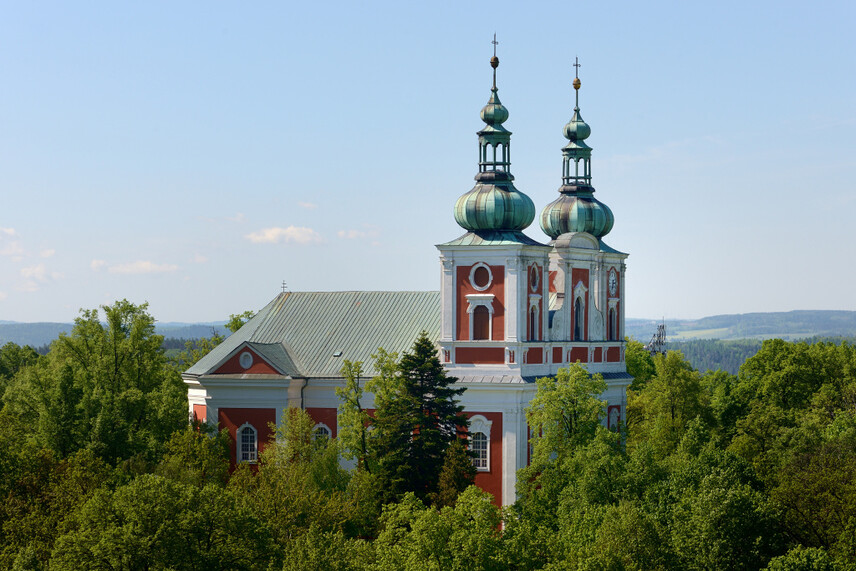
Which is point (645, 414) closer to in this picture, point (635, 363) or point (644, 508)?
Result: point (635, 363)

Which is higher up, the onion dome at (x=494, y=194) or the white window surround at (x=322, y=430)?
the onion dome at (x=494, y=194)

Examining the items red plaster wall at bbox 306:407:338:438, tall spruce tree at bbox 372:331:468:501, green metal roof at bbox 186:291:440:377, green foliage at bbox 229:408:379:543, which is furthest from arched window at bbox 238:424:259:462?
tall spruce tree at bbox 372:331:468:501

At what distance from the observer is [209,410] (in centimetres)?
6231

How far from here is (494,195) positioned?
60594 millimetres

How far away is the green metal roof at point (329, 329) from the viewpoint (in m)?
63.4

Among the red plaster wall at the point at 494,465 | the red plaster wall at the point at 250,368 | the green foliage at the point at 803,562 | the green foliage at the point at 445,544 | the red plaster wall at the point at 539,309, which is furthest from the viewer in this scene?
the red plaster wall at the point at 250,368

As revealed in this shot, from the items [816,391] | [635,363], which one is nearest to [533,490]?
[816,391]

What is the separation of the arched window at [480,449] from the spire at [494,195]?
27.1 feet

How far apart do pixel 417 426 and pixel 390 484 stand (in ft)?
9.56

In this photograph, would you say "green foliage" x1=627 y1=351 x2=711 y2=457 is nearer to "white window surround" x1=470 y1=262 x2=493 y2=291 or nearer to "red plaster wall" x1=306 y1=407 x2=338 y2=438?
"white window surround" x1=470 y1=262 x2=493 y2=291

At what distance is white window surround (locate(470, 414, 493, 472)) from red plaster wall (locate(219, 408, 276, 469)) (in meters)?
8.53

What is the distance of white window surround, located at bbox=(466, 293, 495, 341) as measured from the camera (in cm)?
5969

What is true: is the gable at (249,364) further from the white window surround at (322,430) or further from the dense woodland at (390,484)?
the white window surround at (322,430)

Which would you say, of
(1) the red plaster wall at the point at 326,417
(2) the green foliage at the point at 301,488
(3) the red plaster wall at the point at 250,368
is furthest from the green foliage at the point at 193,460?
(1) the red plaster wall at the point at 326,417
